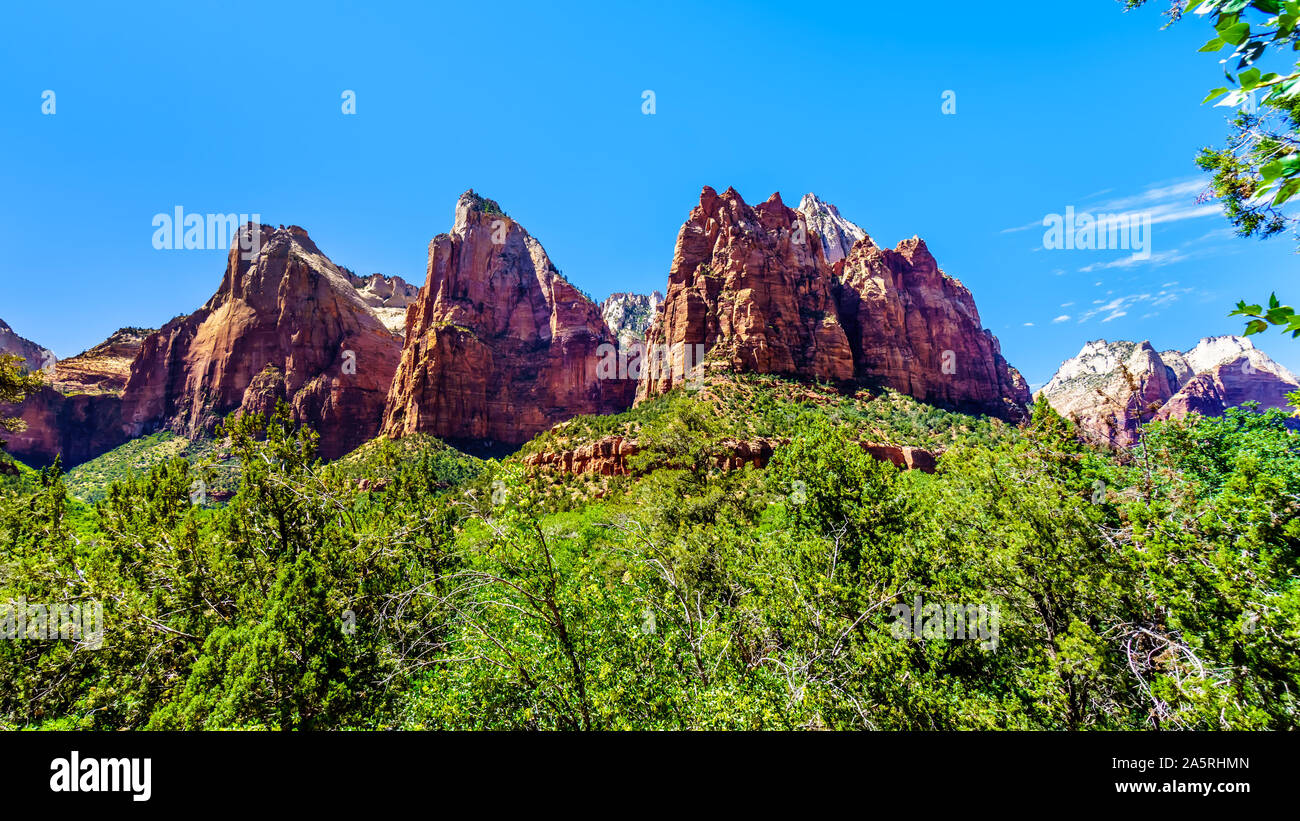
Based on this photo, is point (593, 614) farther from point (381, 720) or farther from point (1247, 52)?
point (1247, 52)

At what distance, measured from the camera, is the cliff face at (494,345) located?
10750 cm

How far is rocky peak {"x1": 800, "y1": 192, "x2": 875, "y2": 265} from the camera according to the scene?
174 meters

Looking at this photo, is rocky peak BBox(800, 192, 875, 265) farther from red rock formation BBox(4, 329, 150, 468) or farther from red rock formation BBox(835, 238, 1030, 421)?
red rock formation BBox(4, 329, 150, 468)

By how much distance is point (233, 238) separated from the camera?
118 metres

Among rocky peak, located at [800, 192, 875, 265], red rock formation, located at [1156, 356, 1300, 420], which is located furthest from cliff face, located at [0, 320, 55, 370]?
red rock formation, located at [1156, 356, 1300, 420]

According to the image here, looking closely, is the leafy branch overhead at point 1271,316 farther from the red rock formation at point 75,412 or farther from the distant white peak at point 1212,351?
the distant white peak at point 1212,351

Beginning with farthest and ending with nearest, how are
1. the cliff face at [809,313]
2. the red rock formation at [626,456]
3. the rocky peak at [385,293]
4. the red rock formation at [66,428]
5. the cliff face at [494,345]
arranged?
the rocky peak at [385,293], the cliff face at [494,345], the red rock formation at [66,428], the cliff face at [809,313], the red rock formation at [626,456]

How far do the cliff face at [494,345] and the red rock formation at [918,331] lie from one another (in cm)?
6326

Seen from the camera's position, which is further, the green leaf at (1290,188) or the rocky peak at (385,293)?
the rocky peak at (385,293)

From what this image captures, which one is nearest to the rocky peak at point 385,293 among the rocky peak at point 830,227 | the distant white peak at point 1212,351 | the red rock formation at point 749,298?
the red rock formation at point 749,298

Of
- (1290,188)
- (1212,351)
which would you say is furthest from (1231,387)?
(1290,188)

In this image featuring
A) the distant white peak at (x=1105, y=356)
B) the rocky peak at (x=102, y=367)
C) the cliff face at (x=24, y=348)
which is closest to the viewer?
the rocky peak at (x=102, y=367)
